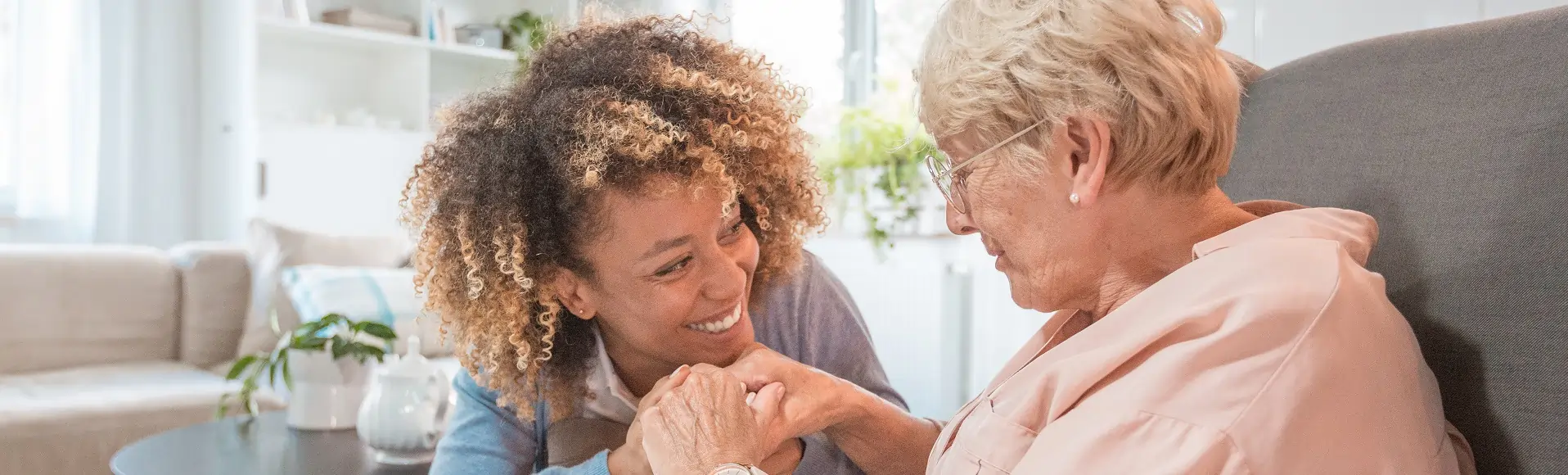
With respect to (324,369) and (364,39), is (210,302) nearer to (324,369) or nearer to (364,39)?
(364,39)

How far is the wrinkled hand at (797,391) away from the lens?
4.02 feet

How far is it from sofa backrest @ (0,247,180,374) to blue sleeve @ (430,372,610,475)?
249 centimetres

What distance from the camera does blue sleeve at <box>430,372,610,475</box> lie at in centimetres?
142

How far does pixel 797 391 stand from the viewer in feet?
4.09

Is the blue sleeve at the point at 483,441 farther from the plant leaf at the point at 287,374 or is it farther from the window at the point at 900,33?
the window at the point at 900,33

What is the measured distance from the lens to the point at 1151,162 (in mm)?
956

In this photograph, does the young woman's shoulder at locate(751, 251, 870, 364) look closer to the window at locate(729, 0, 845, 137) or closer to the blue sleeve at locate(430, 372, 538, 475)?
the blue sleeve at locate(430, 372, 538, 475)

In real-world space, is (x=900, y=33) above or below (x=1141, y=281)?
above

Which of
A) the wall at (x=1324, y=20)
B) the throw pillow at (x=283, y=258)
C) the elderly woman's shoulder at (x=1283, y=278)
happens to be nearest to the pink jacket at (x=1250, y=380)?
the elderly woman's shoulder at (x=1283, y=278)

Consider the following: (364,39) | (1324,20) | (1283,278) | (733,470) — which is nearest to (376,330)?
(733,470)

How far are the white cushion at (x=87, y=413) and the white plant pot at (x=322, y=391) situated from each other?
3.41 ft

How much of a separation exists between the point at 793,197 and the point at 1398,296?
0.73 m

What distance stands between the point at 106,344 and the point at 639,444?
113 inches

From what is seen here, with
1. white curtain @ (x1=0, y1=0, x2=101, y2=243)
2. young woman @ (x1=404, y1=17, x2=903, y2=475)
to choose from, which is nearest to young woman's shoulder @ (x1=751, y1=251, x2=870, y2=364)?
young woman @ (x1=404, y1=17, x2=903, y2=475)
